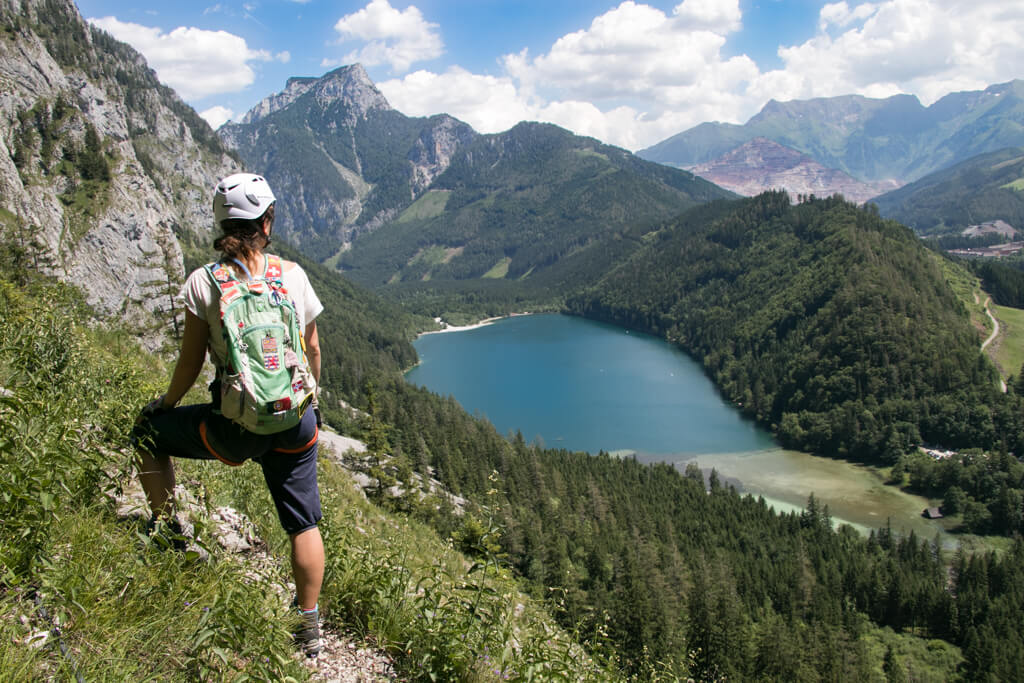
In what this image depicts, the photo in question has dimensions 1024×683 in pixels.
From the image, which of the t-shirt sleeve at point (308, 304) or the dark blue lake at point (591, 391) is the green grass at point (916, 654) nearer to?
the dark blue lake at point (591, 391)

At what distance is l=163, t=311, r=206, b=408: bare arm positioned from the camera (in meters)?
2.93

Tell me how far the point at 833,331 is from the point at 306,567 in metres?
106

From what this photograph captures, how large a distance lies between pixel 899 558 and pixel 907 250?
80.9 m

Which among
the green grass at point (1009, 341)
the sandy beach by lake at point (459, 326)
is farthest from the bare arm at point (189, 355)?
the sandy beach by lake at point (459, 326)

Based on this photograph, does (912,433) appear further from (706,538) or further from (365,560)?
(365,560)

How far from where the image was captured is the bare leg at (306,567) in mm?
3211

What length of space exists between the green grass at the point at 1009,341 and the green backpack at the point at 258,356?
105 meters

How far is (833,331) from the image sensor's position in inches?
3750

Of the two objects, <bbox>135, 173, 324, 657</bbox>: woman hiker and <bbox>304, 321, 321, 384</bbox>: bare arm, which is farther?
<bbox>304, 321, 321, 384</bbox>: bare arm

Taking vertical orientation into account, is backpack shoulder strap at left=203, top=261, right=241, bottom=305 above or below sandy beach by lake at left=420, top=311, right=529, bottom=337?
above

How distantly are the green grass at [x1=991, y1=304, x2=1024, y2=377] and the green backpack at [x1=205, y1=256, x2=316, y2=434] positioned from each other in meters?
105

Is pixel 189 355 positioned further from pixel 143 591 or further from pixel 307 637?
pixel 307 637

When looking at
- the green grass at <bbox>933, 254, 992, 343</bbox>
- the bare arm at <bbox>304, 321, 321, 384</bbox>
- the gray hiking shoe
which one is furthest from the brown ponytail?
the green grass at <bbox>933, 254, 992, 343</bbox>

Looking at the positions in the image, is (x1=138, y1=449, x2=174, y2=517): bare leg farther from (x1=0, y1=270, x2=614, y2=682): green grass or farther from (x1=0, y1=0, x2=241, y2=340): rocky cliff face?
(x1=0, y1=0, x2=241, y2=340): rocky cliff face
